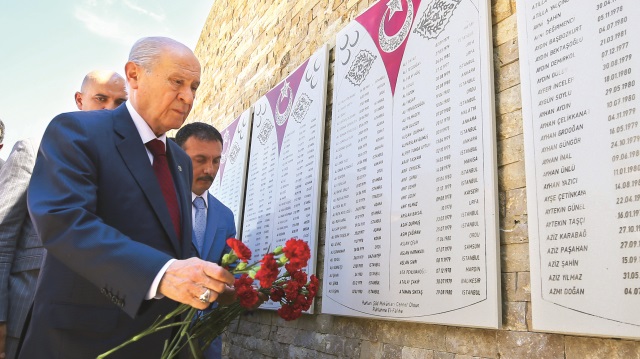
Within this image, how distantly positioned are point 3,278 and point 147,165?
1.07 m

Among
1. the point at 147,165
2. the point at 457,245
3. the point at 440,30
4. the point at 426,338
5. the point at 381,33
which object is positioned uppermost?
the point at 381,33

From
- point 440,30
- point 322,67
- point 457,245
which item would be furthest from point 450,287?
point 322,67

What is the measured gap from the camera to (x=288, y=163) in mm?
3457

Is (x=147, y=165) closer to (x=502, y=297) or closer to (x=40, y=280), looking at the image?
(x=40, y=280)

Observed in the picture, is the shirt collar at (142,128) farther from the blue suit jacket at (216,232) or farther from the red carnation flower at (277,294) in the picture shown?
the blue suit jacket at (216,232)

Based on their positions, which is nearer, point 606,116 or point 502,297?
point 606,116

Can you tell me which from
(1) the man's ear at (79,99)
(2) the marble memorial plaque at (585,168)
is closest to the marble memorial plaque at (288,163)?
(1) the man's ear at (79,99)

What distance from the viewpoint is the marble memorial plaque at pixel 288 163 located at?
3074mm

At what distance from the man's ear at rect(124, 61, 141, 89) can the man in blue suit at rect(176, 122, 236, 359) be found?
1151mm

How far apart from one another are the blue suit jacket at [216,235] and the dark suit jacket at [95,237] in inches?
48.7

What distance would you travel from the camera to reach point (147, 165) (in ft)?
5.64

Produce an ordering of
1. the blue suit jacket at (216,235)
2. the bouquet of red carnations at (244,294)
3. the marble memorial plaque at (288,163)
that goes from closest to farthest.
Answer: the bouquet of red carnations at (244,294) → the blue suit jacket at (216,235) → the marble memorial plaque at (288,163)

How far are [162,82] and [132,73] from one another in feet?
0.46

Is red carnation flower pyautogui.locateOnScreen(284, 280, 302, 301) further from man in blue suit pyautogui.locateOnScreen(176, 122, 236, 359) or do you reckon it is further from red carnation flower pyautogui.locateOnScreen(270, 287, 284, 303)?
man in blue suit pyautogui.locateOnScreen(176, 122, 236, 359)
